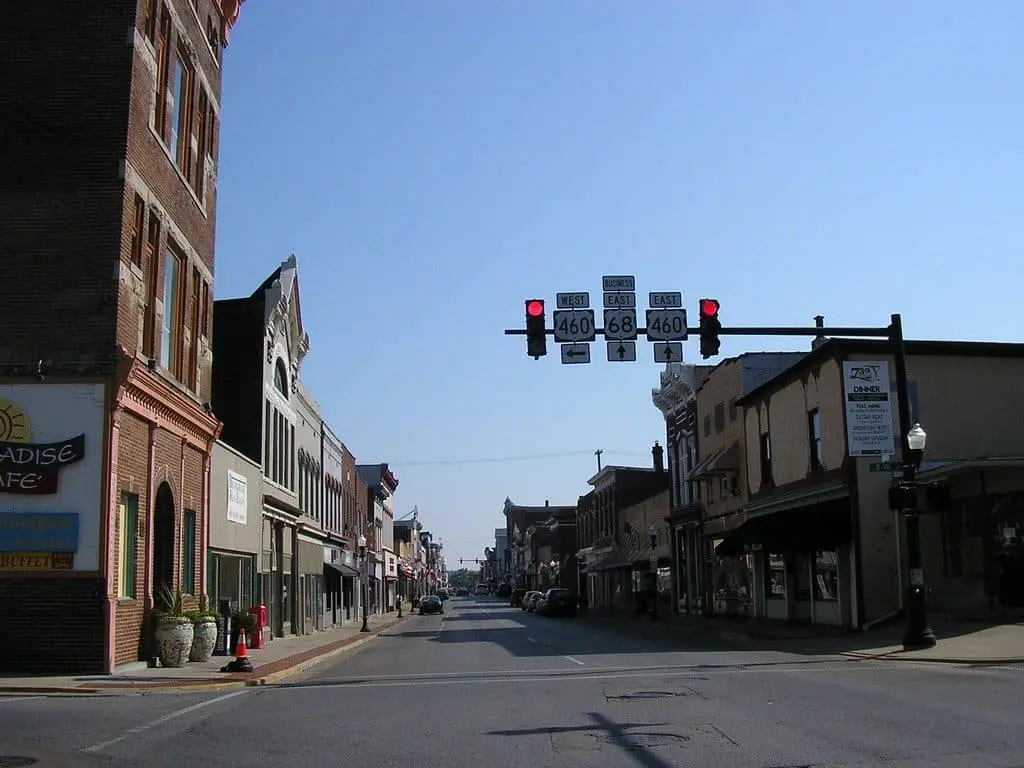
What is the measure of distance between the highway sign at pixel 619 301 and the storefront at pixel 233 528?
12.9 meters

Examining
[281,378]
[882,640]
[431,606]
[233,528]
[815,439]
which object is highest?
[281,378]

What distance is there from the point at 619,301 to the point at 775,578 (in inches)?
807

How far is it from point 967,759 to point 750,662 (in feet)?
37.0

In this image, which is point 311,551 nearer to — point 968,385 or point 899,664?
point 968,385

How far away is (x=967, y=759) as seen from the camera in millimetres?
9352

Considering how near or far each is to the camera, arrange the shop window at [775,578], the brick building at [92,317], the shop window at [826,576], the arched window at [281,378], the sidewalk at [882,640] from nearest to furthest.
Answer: the brick building at [92,317] → the sidewalk at [882,640] → the shop window at [826,576] → the shop window at [775,578] → the arched window at [281,378]

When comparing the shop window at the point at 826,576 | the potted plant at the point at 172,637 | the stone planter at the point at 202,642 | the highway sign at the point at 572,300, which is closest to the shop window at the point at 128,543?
the potted plant at the point at 172,637

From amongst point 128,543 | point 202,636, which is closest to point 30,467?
point 128,543

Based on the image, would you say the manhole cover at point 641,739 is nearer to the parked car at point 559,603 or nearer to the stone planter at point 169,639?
the stone planter at point 169,639

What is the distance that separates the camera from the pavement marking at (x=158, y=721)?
1100 centimetres

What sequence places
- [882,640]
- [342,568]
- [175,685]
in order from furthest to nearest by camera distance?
[342,568] → [882,640] → [175,685]

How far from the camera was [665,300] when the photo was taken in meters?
18.8

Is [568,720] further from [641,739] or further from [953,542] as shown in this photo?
[953,542]

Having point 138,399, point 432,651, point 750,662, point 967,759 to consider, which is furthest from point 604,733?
point 432,651
